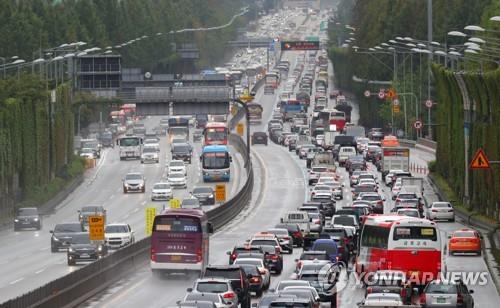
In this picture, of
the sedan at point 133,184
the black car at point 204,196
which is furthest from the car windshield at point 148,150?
the black car at point 204,196

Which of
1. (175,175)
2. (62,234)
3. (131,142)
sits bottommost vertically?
(62,234)

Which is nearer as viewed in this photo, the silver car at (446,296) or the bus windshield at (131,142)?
the silver car at (446,296)

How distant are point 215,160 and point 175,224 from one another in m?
71.7

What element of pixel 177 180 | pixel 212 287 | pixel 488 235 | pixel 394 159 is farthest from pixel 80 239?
pixel 394 159

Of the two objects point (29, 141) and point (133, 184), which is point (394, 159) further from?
point (29, 141)

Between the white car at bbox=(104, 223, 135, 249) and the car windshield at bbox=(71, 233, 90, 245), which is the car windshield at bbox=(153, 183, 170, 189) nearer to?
the white car at bbox=(104, 223, 135, 249)

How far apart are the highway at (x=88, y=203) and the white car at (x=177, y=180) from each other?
1.24 meters

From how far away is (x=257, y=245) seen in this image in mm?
72562

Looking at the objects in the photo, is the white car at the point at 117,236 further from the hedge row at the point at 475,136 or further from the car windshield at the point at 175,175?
the car windshield at the point at 175,175

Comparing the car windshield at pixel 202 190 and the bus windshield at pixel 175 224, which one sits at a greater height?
the bus windshield at pixel 175 224

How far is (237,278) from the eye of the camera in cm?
5594

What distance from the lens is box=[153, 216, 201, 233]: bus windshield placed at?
6694 centimetres

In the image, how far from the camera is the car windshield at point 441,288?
53.1 meters

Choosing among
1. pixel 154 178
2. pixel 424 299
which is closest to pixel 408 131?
pixel 154 178
